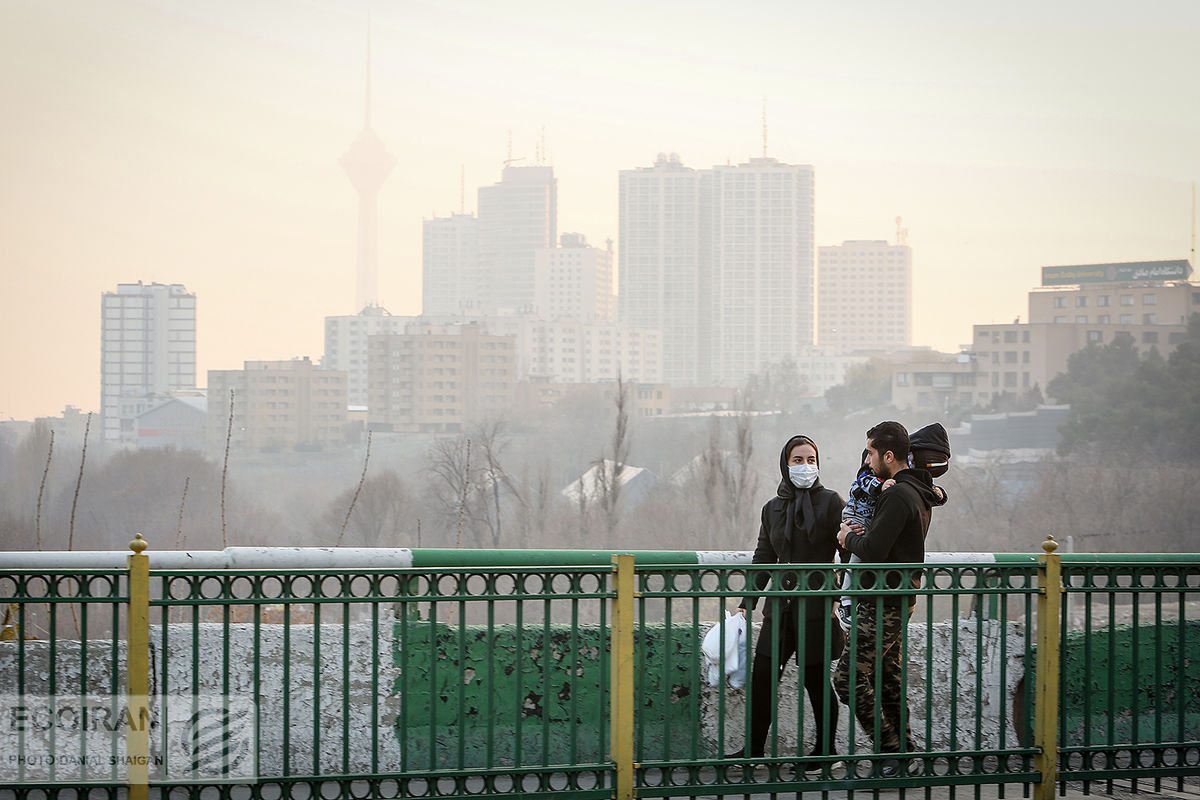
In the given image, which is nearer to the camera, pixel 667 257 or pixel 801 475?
pixel 801 475

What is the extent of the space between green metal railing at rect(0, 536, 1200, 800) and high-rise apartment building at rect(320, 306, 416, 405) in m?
92.3

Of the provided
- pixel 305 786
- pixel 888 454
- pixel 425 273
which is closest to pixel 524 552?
pixel 305 786

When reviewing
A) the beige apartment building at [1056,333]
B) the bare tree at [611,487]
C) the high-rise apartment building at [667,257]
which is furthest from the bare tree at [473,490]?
the high-rise apartment building at [667,257]

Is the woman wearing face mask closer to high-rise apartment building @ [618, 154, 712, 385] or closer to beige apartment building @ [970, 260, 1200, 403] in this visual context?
beige apartment building @ [970, 260, 1200, 403]

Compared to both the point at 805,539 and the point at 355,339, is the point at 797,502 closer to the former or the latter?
the point at 805,539

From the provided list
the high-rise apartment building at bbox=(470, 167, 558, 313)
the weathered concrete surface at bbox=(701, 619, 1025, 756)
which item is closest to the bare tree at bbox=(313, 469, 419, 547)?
the weathered concrete surface at bbox=(701, 619, 1025, 756)

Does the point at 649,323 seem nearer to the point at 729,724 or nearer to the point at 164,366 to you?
the point at 164,366

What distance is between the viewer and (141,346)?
291 ft

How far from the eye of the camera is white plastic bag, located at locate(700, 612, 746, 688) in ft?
14.2

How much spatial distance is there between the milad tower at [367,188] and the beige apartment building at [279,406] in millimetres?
16746

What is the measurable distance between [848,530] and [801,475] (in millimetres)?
287

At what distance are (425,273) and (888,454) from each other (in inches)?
4865

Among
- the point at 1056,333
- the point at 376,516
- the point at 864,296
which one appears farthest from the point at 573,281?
the point at 376,516

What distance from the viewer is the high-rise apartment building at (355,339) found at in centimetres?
9588
